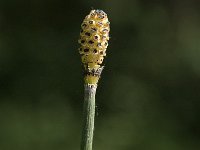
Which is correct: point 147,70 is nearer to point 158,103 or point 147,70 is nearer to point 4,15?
point 158,103

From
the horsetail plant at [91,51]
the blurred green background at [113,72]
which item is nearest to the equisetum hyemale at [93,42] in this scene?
the horsetail plant at [91,51]

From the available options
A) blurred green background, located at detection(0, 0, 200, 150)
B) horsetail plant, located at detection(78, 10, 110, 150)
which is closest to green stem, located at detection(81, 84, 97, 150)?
horsetail plant, located at detection(78, 10, 110, 150)

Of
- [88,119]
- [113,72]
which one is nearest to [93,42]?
[88,119]

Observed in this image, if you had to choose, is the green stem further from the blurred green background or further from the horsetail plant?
the blurred green background

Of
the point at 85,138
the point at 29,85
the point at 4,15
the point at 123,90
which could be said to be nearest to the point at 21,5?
the point at 4,15

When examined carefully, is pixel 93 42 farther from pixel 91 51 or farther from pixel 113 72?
pixel 113 72

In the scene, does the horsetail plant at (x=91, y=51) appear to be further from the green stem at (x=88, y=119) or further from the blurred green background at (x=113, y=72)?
the blurred green background at (x=113, y=72)

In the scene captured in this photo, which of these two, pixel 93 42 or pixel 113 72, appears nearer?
pixel 93 42
